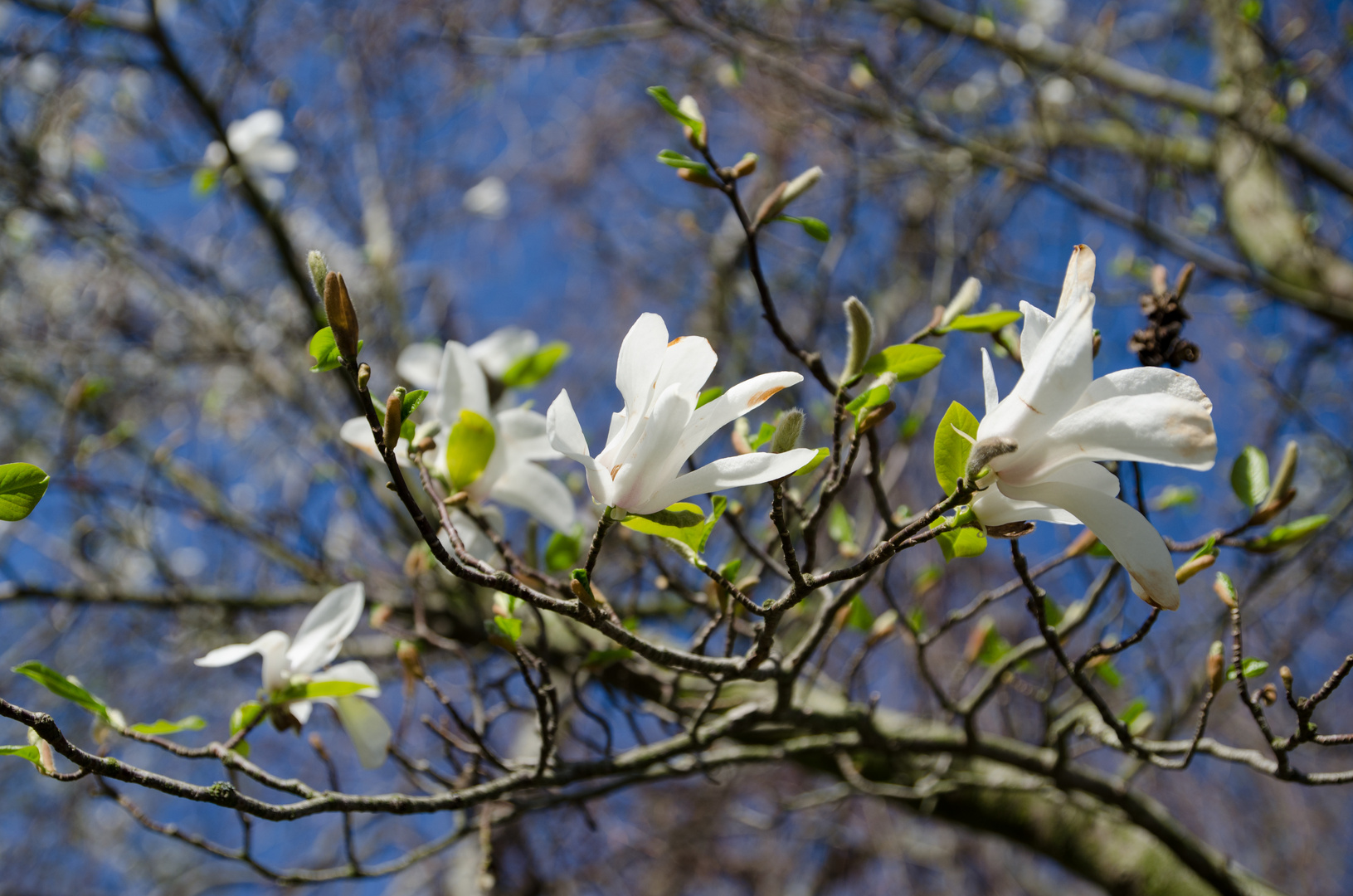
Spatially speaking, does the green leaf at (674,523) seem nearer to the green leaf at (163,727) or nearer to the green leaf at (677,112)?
the green leaf at (677,112)

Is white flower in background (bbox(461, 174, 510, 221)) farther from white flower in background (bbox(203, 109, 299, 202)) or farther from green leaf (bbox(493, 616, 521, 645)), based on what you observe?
green leaf (bbox(493, 616, 521, 645))

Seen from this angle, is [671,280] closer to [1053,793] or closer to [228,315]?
[228,315]

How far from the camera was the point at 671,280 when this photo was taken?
4004 mm

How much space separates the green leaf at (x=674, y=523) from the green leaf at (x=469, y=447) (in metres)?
0.26

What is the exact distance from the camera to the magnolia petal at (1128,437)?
0.57 meters

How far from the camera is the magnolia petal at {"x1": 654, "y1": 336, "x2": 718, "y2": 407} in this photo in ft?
2.14

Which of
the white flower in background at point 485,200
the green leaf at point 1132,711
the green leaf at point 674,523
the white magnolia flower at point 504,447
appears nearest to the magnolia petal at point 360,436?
the white magnolia flower at point 504,447

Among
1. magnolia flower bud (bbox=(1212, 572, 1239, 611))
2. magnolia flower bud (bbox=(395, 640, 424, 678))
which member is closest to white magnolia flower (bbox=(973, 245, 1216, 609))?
magnolia flower bud (bbox=(1212, 572, 1239, 611))

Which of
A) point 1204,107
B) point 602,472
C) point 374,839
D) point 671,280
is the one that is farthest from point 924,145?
point 374,839

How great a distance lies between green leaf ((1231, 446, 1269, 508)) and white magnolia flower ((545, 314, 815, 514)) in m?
0.64

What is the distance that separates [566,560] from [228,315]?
81.2 inches

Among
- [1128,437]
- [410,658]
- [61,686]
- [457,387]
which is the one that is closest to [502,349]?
[457,387]

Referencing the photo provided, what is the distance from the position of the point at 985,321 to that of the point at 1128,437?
25 centimetres

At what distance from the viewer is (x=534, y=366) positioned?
4.19 feet
